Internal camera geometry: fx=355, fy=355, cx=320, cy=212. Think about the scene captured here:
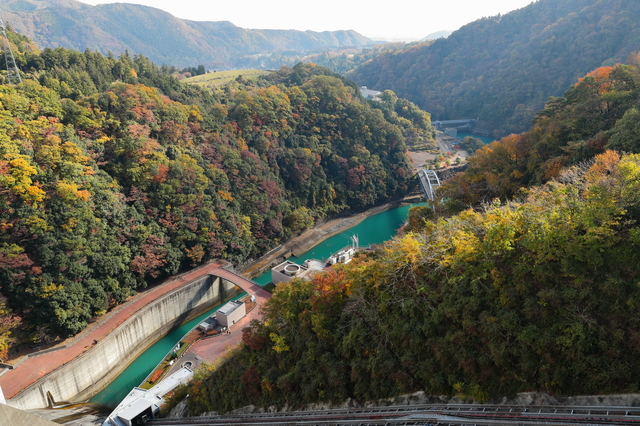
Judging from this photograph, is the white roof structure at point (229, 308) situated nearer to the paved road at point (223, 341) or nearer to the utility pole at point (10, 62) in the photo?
the paved road at point (223, 341)

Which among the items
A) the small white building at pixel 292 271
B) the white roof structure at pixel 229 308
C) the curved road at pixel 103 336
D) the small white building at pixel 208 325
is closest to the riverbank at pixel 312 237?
the curved road at pixel 103 336

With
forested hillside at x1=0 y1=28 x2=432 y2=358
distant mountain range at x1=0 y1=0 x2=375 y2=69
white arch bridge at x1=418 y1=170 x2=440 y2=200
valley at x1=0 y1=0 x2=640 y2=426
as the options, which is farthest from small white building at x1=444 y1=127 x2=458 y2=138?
distant mountain range at x1=0 y1=0 x2=375 y2=69

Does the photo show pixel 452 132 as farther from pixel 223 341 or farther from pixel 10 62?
pixel 10 62

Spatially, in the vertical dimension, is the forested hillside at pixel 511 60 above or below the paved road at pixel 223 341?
above

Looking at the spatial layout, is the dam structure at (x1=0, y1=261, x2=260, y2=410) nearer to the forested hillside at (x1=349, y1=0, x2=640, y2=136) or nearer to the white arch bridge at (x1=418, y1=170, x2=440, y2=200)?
the white arch bridge at (x1=418, y1=170, x2=440, y2=200)

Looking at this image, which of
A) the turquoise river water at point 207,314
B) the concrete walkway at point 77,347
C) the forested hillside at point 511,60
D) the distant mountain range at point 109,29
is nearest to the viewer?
the concrete walkway at point 77,347

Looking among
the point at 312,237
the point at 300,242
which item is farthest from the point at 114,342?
the point at 312,237
